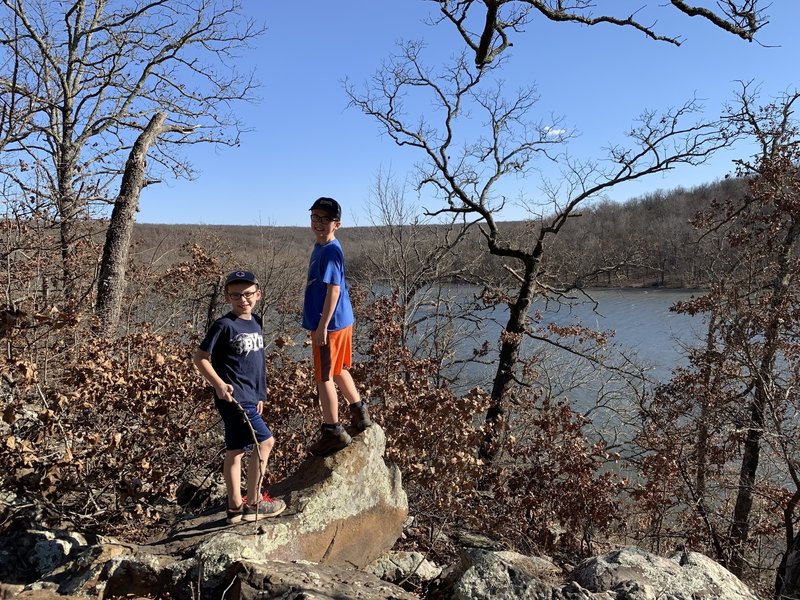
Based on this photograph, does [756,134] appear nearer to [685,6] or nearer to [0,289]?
[685,6]

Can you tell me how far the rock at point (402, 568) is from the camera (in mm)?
4035

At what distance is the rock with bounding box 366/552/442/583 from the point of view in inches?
159

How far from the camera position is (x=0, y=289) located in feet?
18.4

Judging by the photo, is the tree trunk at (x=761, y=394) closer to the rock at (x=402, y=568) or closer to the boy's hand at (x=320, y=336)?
the rock at (x=402, y=568)

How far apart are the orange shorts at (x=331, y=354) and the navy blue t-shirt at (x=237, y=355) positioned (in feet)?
1.50

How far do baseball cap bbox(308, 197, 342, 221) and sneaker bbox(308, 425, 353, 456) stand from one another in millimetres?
1603

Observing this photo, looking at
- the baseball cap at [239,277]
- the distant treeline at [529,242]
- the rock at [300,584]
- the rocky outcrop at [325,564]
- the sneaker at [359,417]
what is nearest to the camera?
the rock at [300,584]

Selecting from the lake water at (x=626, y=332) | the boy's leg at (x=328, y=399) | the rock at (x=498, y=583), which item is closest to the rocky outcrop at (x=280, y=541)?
the boy's leg at (x=328, y=399)

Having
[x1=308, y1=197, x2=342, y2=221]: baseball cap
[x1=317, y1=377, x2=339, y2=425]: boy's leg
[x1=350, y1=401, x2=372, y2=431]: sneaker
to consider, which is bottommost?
[x1=350, y1=401, x2=372, y2=431]: sneaker

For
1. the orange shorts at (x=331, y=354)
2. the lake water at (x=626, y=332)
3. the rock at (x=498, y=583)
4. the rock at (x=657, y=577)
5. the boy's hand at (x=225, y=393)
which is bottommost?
the lake water at (x=626, y=332)

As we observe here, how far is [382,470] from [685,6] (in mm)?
5799

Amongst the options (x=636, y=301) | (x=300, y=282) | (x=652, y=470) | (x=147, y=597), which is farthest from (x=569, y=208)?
(x=636, y=301)

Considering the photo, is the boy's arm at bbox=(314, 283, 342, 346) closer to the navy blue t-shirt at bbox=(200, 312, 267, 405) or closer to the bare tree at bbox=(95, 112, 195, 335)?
the navy blue t-shirt at bbox=(200, 312, 267, 405)

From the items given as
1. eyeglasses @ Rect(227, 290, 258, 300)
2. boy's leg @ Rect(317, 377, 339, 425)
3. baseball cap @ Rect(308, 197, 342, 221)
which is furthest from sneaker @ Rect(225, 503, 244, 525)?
baseball cap @ Rect(308, 197, 342, 221)
